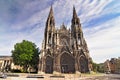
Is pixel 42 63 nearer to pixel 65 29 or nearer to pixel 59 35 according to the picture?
pixel 59 35

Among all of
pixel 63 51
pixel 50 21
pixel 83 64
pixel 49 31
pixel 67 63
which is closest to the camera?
pixel 83 64

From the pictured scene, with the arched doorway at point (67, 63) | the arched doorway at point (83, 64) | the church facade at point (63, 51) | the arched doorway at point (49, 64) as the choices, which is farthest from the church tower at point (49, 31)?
the arched doorway at point (83, 64)

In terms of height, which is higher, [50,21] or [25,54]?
[50,21]

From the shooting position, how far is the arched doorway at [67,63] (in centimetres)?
5131

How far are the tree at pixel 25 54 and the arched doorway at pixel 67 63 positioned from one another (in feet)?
31.5

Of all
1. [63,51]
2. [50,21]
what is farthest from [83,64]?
[50,21]

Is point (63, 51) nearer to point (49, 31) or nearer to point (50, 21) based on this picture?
point (49, 31)

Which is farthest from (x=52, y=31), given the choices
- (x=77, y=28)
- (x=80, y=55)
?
(x=80, y=55)

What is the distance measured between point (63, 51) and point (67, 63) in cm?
446

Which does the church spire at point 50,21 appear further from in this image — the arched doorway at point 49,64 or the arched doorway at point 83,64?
the arched doorway at point 83,64

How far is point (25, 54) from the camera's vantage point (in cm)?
4966

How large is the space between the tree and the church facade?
12.7 feet

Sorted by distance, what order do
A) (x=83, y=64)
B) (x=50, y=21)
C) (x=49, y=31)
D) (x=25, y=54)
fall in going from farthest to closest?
1. (x=50, y=21)
2. (x=49, y=31)
3. (x=83, y=64)
4. (x=25, y=54)

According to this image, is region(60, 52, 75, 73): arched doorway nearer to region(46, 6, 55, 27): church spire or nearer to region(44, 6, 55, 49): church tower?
region(44, 6, 55, 49): church tower
